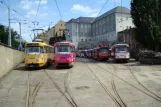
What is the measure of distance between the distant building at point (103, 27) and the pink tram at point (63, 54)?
59493 mm

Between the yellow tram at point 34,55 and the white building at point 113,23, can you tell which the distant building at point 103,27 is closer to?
the white building at point 113,23

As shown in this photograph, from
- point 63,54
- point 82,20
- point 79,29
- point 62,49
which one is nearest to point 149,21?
point 62,49

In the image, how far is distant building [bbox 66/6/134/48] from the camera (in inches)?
4055

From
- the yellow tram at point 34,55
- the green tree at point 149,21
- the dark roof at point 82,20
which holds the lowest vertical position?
the yellow tram at point 34,55

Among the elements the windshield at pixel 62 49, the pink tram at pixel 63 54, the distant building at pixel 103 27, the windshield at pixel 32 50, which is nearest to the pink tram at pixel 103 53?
the pink tram at pixel 63 54

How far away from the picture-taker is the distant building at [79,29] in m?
132

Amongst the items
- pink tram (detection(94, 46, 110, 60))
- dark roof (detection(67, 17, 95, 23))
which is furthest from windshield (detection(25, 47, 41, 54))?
dark roof (detection(67, 17, 95, 23))

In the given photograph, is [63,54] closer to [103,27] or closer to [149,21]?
[149,21]

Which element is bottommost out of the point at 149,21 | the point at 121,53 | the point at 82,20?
the point at 121,53

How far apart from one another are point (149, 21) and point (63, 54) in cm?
1574

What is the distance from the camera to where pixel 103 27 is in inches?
4675

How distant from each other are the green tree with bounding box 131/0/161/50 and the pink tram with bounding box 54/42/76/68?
13.8 m

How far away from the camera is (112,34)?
106m

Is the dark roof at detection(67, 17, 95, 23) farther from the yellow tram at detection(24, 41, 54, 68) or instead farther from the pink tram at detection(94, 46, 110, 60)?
the yellow tram at detection(24, 41, 54, 68)
